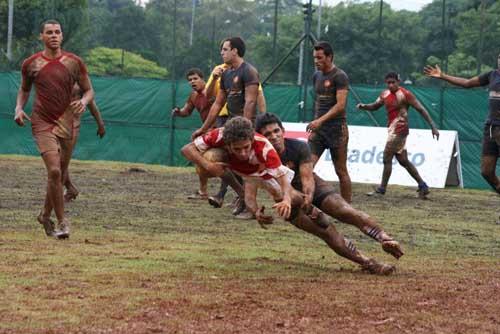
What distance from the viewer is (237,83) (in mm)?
13344

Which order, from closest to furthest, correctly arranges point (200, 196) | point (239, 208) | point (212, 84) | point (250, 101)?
point (250, 101) → point (239, 208) → point (212, 84) → point (200, 196)

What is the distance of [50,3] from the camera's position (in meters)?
32.6

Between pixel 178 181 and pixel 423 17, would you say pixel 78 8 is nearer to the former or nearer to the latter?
pixel 423 17

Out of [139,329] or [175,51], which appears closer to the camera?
[139,329]

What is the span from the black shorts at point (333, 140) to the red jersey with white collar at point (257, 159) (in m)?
5.80

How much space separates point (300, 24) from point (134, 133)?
26.2 m

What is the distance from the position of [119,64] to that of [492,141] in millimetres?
33826

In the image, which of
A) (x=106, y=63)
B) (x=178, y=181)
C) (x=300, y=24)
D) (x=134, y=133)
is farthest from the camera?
(x=300, y=24)

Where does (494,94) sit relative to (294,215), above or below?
above

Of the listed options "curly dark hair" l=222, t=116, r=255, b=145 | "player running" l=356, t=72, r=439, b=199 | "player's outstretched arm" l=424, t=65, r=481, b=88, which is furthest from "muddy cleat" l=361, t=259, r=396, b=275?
"player running" l=356, t=72, r=439, b=199

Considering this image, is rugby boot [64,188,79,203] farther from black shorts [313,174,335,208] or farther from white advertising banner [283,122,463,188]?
white advertising banner [283,122,463,188]

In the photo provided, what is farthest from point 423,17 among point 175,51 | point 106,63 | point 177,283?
point 177,283

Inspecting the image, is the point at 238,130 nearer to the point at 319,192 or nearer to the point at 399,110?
the point at 319,192

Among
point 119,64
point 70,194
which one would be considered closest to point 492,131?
point 70,194
